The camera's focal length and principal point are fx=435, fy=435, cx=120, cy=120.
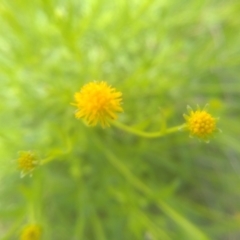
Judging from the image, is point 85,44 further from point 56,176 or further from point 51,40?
point 56,176

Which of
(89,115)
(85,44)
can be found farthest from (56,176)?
(89,115)

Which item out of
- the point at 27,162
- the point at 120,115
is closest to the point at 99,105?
the point at 27,162

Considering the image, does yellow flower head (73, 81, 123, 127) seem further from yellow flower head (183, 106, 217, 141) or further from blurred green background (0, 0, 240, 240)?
blurred green background (0, 0, 240, 240)

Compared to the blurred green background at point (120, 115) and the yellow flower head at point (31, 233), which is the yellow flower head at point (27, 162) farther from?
the blurred green background at point (120, 115)

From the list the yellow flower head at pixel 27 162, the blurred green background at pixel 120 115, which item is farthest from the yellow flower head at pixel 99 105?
the blurred green background at pixel 120 115

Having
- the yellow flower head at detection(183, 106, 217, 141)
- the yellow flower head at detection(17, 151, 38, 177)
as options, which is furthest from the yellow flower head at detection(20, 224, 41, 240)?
the yellow flower head at detection(183, 106, 217, 141)
